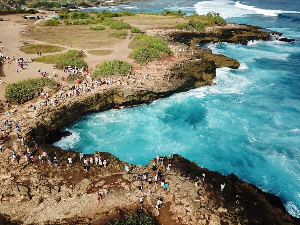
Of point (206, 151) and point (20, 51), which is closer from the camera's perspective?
point (206, 151)

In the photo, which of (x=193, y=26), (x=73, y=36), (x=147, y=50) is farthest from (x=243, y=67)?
(x=73, y=36)

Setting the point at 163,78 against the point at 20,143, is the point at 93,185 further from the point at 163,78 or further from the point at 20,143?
the point at 163,78

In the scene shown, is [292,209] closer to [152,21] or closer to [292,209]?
[292,209]

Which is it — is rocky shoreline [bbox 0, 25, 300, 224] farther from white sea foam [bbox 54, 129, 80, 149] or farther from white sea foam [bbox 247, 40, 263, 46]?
white sea foam [bbox 247, 40, 263, 46]

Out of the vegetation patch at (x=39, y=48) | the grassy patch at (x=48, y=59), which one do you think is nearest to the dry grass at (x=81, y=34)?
the vegetation patch at (x=39, y=48)

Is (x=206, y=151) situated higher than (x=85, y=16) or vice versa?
(x=85, y=16)

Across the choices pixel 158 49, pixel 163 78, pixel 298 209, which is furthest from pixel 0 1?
pixel 298 209
